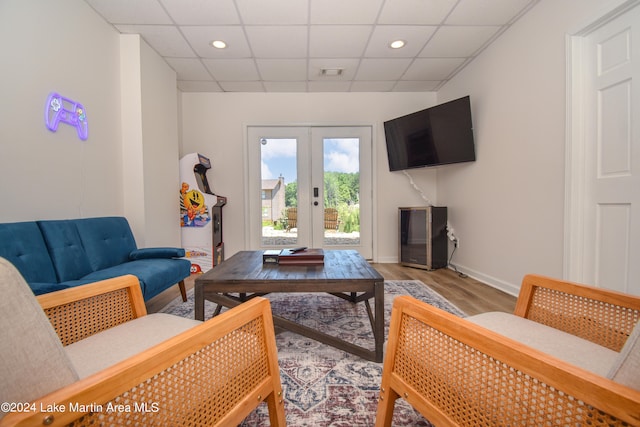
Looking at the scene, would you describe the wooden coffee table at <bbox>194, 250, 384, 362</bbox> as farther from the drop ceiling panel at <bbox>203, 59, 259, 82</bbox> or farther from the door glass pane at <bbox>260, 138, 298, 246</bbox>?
the drop ceiling panel at <bbox>203, 59, 259, 82</bbox>

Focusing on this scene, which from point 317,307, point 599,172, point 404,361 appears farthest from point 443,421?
point 599,172

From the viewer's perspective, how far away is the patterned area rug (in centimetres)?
109

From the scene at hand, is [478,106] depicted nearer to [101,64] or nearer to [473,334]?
[473,334]

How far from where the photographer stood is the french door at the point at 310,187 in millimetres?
4027

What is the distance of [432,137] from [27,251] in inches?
155

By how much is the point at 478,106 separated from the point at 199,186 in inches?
147

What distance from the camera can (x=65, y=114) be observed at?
2.01 m

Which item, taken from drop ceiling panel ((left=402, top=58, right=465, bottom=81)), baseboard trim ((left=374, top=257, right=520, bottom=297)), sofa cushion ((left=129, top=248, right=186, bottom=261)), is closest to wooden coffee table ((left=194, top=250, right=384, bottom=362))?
sofa cushion ((left=129, top=248, right=186, bottom=261))

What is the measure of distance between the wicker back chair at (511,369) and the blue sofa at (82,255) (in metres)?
1.67

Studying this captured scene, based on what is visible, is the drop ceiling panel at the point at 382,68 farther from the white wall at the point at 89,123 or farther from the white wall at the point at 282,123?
the white wall at the point at 89,123

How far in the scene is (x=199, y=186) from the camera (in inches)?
139

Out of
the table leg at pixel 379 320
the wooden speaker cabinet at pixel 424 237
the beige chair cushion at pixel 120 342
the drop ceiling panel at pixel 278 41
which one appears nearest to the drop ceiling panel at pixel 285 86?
the drop ceiling panel at pixel 278 41

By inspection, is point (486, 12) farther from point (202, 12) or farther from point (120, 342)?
point (120, 342)

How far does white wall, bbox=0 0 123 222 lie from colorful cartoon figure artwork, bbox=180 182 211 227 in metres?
0.82
